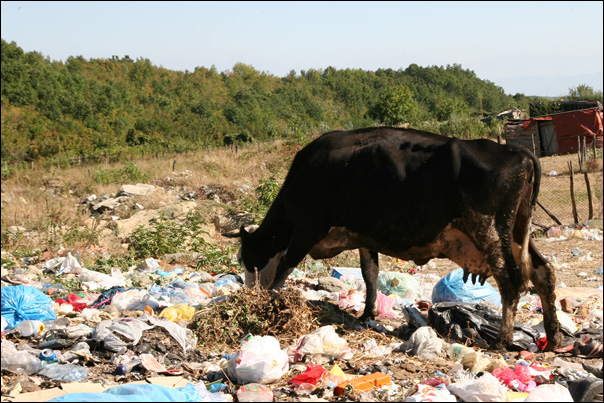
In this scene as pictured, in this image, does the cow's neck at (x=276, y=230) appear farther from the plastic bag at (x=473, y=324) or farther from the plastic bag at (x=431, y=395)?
the plastic bag at (x=431, y=395)

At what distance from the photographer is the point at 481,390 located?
160 inches

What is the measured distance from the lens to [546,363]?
504cm

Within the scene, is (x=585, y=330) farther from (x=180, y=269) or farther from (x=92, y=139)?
(x=92, y=139)

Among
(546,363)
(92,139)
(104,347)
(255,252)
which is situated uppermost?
(92,139)

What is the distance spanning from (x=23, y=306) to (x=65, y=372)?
1493mm

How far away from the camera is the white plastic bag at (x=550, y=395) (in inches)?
156

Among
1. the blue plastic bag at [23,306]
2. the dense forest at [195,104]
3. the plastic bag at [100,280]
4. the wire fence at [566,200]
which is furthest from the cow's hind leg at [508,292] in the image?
the dense forest at [195,104]

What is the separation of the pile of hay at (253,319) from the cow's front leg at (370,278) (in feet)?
2.60

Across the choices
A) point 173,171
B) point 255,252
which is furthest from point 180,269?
point 173,171

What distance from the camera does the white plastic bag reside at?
3.97 metres

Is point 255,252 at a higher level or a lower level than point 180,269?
higher

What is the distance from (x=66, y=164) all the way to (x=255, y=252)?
2423 cm

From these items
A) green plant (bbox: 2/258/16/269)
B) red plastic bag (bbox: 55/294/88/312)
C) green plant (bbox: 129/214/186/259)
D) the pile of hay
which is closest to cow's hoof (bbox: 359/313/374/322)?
the pile of hay

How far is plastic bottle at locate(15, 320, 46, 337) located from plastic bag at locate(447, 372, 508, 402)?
368 centimetres
